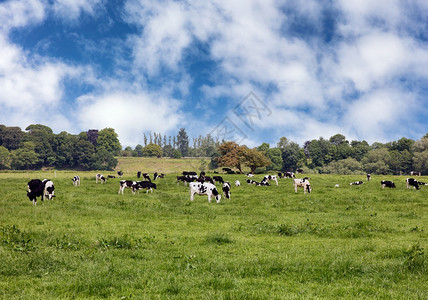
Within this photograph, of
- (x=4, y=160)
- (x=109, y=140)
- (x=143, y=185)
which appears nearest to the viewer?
(x=143, y=185)

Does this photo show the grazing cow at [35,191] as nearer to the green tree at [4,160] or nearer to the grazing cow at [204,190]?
the grazing cow at [204,190]

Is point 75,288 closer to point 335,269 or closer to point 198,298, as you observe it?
point 198,298

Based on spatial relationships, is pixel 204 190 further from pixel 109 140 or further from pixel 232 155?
pixel 109 140

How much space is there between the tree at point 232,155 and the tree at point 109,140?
9163 centimetres

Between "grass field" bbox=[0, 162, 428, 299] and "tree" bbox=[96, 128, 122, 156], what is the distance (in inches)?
5372

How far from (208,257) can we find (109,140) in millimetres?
150343

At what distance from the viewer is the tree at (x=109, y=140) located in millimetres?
145875

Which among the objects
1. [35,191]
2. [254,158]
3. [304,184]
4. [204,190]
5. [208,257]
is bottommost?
[208,257]

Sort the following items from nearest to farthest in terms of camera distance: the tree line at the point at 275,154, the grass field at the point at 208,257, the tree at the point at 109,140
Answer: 1. the grass field at the point at 208,257
2. the tree line at the point at 275,154
3. the tree at the point at 109,140

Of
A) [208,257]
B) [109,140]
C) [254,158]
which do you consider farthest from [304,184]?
[109,140]

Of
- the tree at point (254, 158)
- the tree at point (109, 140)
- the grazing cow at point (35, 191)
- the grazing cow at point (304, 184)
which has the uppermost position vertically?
the tree at point (109, 140)

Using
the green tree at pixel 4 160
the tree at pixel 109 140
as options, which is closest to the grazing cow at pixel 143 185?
the green tree at pixel 4 160

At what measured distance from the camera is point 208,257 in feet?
29.0

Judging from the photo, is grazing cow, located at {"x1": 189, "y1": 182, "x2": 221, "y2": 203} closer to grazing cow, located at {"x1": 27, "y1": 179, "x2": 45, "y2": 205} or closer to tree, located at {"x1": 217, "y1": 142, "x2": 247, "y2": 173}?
grazing cow, located at {"x1": 27, "y1": 179, "x2": 45, "y2": 205}
